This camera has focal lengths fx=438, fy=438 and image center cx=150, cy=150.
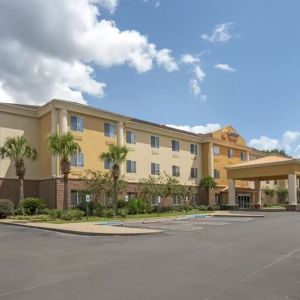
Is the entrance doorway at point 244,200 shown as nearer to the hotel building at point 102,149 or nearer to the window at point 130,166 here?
the hotel building at point 102,149

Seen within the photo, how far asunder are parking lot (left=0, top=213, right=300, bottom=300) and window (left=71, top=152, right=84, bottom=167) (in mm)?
23613

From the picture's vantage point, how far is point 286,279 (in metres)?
9.35

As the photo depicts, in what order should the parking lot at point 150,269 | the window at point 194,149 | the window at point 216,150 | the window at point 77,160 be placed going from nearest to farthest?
the parking lot at point 150,269 → the window at point 77,160 → the window at point 194,149 → the window at point 216,150

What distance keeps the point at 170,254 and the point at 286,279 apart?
4.57 meters

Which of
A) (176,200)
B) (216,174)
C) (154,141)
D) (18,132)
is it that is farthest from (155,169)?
(18,132)

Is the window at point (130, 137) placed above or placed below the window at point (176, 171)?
above

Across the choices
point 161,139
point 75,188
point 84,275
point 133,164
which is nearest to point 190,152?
point 161,139

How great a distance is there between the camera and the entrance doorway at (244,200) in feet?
204

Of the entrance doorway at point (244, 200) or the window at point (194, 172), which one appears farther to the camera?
the entrance doorway at point (244, 200)

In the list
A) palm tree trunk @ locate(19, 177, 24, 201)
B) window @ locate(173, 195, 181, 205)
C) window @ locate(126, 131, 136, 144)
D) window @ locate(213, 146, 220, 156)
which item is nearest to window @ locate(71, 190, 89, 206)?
palm tree trunk @ locate(19, 177, 24, 201)

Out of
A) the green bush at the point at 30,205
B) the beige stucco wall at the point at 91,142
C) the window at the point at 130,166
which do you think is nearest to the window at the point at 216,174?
the window at the point at 130,166

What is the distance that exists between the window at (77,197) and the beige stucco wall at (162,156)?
7.00 meters

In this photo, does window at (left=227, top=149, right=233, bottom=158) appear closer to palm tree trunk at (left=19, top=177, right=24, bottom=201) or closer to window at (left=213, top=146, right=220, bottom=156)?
window at (left=213, top=146, right=220, bottom=156)

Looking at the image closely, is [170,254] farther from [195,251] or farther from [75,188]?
[75,188]
